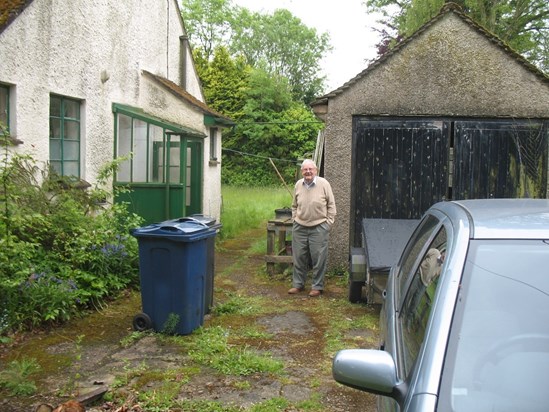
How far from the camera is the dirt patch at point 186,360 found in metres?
4.81

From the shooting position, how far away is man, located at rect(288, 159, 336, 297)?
332 inches

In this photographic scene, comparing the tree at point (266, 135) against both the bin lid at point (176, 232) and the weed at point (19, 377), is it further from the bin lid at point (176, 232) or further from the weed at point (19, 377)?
the weed at point (19, 377)

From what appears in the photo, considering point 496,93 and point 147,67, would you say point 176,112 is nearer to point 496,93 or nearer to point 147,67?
point 147,67

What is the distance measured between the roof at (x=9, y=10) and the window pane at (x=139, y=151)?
11.6ft

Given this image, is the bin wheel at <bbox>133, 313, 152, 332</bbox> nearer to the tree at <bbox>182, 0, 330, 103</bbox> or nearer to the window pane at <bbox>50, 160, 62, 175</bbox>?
the window pane at <bbox>50, 160, 62, 175</bbox>

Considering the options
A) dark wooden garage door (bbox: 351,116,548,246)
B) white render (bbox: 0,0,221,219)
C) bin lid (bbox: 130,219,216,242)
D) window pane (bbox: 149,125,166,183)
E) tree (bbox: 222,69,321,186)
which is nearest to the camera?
bin lid (bbox: 130,219,216,242)

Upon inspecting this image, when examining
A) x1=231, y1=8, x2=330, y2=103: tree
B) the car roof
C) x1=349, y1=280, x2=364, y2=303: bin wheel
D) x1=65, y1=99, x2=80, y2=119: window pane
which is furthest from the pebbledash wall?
x1=231, y1=8, x2=330, y2=103: tree

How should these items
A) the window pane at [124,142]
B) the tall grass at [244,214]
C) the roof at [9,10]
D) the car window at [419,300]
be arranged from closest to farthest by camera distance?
the car window at [419,300] < the roof at [9,10] < the window pane at [124,142] < the tall grass at [244,214]

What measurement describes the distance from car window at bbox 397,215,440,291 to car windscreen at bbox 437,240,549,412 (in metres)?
0.89

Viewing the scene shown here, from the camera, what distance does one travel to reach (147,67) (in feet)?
39.9

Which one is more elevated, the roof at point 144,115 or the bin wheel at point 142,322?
the roof at point 144,115

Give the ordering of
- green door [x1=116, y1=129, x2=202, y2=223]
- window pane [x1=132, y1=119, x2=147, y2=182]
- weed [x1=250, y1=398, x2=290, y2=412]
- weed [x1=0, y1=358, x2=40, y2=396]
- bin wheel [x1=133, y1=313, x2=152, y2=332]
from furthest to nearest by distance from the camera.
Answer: window pane [x1=132, y1=119, x2=147, y2=182] < green door [x1=116, y1=129, x2=202, y2=223] < bin wheel [x1=133, y1=313, x2=152, y2=332] < weed [x1=0, y1=358, x2=40, y2=396] < weed [x1=250, y1=398, x2=290, y2=412]

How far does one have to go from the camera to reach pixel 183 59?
1477 cm

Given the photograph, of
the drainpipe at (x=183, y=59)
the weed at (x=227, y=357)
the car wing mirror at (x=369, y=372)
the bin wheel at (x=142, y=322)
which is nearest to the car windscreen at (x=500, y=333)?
the car wing mirror at (x=369, y=372)
